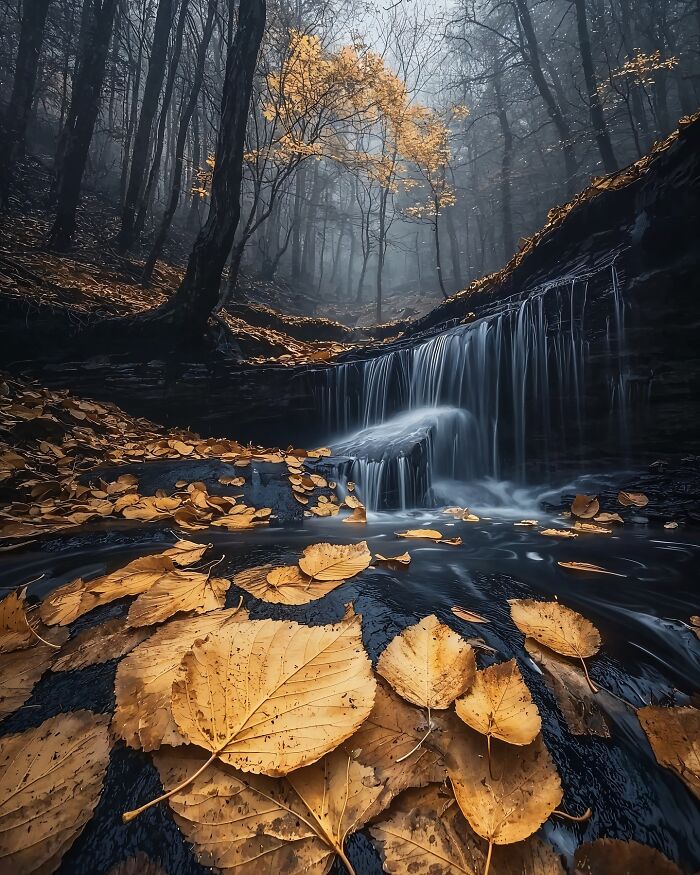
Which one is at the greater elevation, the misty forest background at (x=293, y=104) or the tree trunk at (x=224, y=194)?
the misty forest background at (x=293, y=104)

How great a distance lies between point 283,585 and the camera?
1.27 meters

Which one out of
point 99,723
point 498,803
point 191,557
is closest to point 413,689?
point 498,803

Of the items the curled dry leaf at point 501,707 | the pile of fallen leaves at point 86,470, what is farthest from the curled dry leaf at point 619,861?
the pile of fallen leaves at point 86,470

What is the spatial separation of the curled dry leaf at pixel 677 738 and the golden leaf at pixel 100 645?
119 cm

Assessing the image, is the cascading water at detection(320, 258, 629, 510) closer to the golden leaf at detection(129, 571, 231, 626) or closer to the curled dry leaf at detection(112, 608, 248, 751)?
the golden leaf at detection(129, 571, 231, 626)

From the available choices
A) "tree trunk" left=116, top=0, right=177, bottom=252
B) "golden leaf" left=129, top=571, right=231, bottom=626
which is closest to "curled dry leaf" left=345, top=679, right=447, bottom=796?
"golden leaf" left=129, top=571, right=231, bottom=626

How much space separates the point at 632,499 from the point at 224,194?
21.8 ft

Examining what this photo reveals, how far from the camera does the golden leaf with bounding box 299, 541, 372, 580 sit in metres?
1.36

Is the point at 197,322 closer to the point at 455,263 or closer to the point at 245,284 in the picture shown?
the point at 245,284

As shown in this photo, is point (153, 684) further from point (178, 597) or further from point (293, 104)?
point (293, 104)

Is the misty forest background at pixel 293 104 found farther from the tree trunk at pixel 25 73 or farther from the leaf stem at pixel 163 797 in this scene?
the leaf stem at pixel 163 797

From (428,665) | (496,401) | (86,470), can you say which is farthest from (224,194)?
(428,665)

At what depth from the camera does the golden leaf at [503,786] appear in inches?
22.0

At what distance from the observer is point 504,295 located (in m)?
7.18
